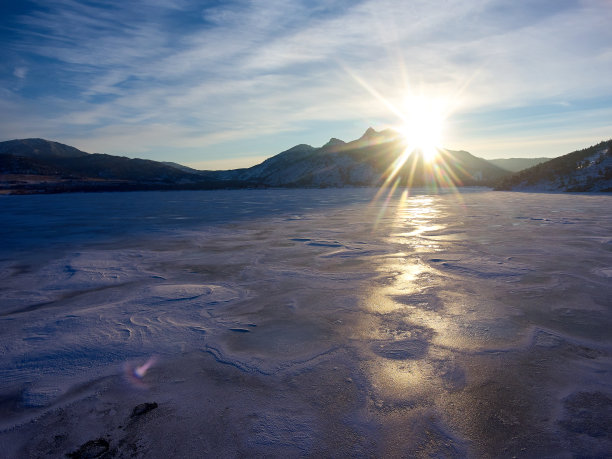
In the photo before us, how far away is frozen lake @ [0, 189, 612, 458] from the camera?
244 cm

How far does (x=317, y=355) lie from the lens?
354 centimetres

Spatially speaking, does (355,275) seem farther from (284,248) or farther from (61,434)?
(61,434)

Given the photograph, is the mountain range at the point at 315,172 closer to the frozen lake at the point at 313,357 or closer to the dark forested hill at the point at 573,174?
the dark forested hill at the point at 573,174

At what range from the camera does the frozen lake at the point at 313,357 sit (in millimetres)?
2443

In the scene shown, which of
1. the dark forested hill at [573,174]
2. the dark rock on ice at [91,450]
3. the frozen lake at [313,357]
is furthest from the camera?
the dark forested hill at [573,174]

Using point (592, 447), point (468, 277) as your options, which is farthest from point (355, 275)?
point (592, 447)

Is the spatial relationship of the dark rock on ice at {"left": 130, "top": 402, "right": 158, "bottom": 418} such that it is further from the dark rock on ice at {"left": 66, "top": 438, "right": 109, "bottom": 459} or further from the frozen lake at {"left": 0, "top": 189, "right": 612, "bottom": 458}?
the dark rock on ice at {"left": 66, "top": 438, "right": 109, "bottom": 459}

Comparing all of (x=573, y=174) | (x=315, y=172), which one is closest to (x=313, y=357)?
(x=573, y=174)

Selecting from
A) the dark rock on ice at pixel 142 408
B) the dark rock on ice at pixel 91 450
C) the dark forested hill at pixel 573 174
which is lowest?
the dark rock on ice at pixel 91 450

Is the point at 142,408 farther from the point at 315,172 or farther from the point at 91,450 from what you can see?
the point at 315,172

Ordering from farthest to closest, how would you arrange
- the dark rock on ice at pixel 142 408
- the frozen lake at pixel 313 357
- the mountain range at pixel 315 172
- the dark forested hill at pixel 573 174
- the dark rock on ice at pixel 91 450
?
the mountain range at pixel 315 172 → the dark forested hill at pixel 573 174 → the dark rock on ice at pixel 142 408 → the frozen lake at pixel 313 357 → the dark rock on ice at pixel 91 450

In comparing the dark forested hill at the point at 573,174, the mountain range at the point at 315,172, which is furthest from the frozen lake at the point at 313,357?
the mountain range at the point at 315,172

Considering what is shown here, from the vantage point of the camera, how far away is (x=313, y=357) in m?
3.51

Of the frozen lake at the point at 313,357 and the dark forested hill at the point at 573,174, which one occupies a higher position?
the dark forested hill at the point at 573,174
